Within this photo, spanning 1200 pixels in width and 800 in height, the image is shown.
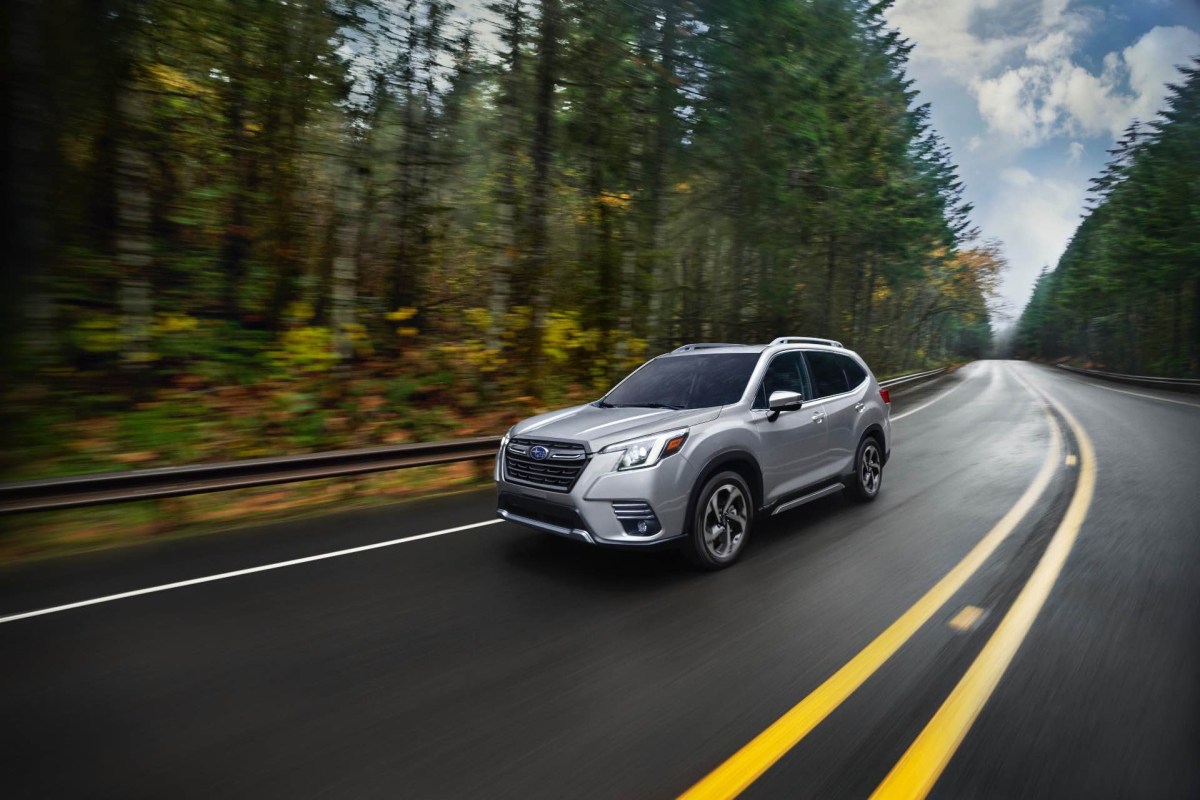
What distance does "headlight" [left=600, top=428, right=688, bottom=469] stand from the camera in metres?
4.66

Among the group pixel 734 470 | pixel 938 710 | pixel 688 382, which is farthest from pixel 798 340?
pixel 938 710

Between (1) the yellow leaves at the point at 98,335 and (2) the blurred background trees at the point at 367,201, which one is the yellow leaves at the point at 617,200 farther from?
(1) the yellow leaves at the point at 98,335

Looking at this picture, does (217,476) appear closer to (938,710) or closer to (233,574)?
(233,574)

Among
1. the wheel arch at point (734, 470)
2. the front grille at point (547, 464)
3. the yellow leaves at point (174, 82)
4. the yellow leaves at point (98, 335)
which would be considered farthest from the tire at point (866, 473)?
the yellow leaves at point (174, 82)

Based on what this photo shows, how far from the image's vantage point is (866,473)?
288 inches

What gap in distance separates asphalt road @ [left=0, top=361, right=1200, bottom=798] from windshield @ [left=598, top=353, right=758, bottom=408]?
4.41ft

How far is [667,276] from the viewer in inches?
708

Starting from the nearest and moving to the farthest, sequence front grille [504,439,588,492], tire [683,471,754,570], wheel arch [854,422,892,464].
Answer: front grille [504,439,588,492] → tire [683,471,754,570] → wheel arch [854,422,892,464]

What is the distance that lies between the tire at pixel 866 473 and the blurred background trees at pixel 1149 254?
37321mm

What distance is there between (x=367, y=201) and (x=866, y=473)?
10.8 meters

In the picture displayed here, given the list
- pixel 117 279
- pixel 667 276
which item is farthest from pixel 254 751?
pixel 667 276

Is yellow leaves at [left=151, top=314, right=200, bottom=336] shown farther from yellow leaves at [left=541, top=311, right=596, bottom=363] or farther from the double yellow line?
the double yellow line

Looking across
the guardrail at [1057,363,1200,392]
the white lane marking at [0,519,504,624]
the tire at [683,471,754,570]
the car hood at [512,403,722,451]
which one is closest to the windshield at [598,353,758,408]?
the car hood at [512,403,722,451]

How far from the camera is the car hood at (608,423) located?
4820 mm
